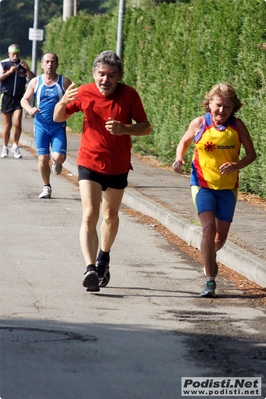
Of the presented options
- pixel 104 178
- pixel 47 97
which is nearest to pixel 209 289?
pixel 104 178

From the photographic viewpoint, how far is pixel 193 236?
10.6 metres

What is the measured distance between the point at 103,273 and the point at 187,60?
948 centimetres

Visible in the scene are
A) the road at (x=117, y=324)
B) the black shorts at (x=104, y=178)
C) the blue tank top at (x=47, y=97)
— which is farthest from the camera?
the blue tank top at (x=47, y=97)

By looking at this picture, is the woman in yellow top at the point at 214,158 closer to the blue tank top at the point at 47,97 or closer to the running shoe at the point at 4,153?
the blue tank top at the point at 47,97

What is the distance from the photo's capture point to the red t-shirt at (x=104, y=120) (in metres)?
8.02

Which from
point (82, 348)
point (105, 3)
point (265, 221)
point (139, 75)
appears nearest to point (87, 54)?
point (139, 75)

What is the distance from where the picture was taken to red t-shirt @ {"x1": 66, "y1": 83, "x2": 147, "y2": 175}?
316 inches

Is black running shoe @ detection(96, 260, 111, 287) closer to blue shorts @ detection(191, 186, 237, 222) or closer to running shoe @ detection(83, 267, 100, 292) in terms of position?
running shoe @ detection(83, 267, 100, 292)

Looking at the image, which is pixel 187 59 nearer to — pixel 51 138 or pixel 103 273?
pixel 51 138

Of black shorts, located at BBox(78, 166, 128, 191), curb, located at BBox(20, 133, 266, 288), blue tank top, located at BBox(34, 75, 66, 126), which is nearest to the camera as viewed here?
black shorts, located at BBox(78, 166, 128, 191)

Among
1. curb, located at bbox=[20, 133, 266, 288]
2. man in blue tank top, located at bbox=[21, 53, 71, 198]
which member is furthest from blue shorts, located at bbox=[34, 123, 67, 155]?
curb, located at bbox=[20, 133, 266, 288]

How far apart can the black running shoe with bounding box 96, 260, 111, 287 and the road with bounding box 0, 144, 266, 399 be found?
16 cm

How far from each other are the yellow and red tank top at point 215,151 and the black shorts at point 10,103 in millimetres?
12281

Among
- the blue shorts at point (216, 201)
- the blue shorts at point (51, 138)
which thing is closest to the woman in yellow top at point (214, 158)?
the blue shorts at point (216, 201)
